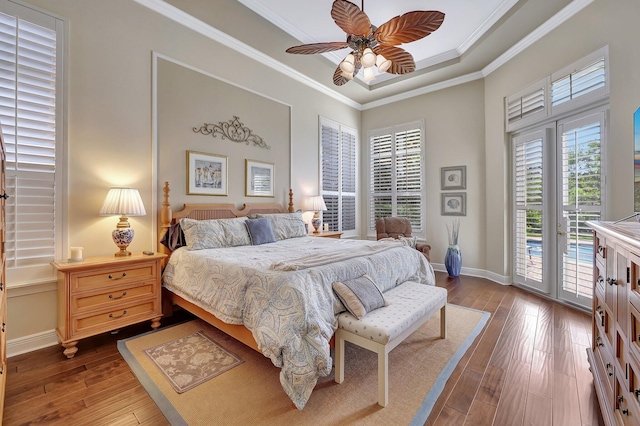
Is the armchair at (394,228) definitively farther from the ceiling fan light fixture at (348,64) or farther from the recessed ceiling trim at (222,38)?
the ceiling fan light fixture at (348,64)

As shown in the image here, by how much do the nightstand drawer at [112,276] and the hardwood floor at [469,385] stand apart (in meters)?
0.55

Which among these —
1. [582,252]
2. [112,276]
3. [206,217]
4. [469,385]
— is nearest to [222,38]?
[206,217]

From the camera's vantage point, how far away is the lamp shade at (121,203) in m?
2.58

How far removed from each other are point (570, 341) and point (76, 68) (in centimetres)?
509

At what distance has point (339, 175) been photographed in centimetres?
566

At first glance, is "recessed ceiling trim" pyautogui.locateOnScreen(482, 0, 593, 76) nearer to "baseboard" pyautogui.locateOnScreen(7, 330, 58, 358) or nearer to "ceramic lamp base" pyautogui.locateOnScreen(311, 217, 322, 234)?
"ceramic lamp base" pyautogui.locateOnScreen(311, 217, 322, 234)

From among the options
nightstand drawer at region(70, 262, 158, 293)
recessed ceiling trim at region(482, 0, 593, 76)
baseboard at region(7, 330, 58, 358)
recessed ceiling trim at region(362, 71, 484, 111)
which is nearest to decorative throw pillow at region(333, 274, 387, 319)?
nightstand drawer at region(70, 262, 158, 293)

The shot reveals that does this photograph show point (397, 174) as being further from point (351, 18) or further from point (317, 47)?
point (351, 18)

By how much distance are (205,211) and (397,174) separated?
3771 millimetres

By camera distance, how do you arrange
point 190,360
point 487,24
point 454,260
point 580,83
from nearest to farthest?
point 190,360, point 580,83, point 487,24, point 454,260

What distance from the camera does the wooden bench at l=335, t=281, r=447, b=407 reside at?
171cm

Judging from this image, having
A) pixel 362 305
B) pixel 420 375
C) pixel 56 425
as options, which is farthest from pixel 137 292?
pixel 420 375

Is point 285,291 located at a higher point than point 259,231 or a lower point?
lower

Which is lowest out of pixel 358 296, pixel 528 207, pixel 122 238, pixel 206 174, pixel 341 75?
pixel 358 296
